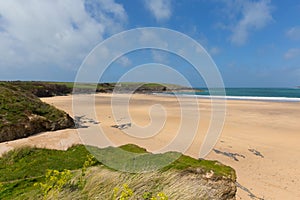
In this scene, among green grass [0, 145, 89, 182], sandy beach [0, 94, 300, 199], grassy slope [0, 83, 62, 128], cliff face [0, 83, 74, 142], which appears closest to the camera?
green grass [0, 145, 89, 182]

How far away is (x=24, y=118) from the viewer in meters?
8.32

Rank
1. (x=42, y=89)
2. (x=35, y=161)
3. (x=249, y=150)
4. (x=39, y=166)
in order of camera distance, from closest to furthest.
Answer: (x=39, y=166) < (x=35, y=161) < (x=249, y=150) < (x=42, y=89)

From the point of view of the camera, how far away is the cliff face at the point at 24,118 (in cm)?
760

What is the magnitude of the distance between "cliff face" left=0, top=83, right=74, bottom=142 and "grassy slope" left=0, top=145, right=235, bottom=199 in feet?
9.07

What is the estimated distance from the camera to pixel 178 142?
30.7ft

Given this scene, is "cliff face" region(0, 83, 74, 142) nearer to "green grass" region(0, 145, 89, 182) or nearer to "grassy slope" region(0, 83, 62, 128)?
"grassy slope" region(0, 83, 62, 128)

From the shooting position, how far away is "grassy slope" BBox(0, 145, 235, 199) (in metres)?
3.45

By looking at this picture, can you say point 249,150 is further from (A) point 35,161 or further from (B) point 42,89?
(B) point 42,89

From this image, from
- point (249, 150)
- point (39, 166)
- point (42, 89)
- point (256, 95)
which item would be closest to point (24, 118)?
point (39, 166)

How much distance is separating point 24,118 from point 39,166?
4792 mm

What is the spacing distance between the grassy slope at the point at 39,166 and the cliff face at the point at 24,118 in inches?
109

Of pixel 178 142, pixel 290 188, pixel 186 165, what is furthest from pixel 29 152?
pixel 290 188

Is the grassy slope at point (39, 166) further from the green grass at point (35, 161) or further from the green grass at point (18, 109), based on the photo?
the green grass at point (18, 109)

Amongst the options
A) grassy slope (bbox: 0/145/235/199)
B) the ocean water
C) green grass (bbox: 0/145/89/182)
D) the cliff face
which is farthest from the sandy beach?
the ocean water
